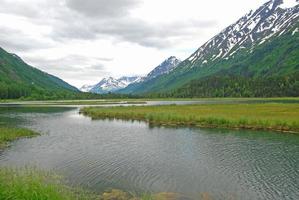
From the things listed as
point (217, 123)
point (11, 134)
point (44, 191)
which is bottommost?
point (217, 123)

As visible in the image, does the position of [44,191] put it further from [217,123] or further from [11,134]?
[217,123]

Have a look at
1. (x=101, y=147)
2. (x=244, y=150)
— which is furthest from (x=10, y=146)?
(x=244, y=150)

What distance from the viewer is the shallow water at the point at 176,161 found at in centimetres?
3016

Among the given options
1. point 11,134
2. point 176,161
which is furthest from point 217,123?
point 11,134

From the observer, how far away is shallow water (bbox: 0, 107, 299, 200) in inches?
1187

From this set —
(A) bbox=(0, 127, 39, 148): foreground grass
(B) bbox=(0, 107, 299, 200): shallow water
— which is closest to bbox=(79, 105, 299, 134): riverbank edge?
(B) bbox=(0, 107, 299, 200): shallow water

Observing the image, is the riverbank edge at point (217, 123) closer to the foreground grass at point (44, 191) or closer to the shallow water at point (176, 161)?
the shallow water at point (176, 161)

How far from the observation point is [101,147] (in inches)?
1984

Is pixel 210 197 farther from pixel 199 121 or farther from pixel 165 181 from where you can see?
pixel 199 121

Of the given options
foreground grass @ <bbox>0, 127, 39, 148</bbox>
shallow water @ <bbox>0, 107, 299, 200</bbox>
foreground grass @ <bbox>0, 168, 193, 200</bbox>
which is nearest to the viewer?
foreground grass @ <bbox>0, 168, 193, 200</bbox>

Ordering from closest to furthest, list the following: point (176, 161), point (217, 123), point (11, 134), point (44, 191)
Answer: point (44, 191) < point (176, 161) < point (11, 134) < point (217, 123)

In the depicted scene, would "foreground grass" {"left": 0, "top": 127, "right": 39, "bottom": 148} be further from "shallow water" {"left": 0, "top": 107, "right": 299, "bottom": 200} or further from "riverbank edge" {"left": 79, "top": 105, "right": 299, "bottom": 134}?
"riverbank edge" {"left": 79, "top": 105, "right": 299, "bottom": 134}

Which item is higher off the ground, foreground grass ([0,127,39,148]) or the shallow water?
foreground grass ([0,127,39,148])

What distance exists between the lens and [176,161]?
40.7 metres
